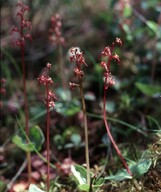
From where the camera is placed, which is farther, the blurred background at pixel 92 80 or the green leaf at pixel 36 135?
the blurred background at pixel 92 80

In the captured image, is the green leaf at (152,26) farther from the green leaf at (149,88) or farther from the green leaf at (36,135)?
the green leaf at (36,135)

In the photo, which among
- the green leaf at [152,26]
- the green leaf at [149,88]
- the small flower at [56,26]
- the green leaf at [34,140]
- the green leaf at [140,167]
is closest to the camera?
the green leaf at [140,167]

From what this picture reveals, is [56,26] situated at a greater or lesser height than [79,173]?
greater

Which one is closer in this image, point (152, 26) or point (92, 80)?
point (152, 26)

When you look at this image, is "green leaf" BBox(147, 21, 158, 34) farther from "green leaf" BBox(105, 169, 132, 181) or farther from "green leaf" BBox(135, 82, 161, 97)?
"green leaf" BBox(105, 169, 132, 181)

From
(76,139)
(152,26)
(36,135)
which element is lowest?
(76,139)

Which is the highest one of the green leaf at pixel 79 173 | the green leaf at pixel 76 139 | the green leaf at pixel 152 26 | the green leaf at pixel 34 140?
the green leaf at pixel 152 26

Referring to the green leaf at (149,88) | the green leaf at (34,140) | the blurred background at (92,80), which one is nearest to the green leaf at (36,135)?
the green leaf at (34,140)

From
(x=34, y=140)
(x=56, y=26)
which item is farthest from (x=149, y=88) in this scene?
(x=34, y=140)

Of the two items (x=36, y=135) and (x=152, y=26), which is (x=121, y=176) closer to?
(x=36, y=135)
